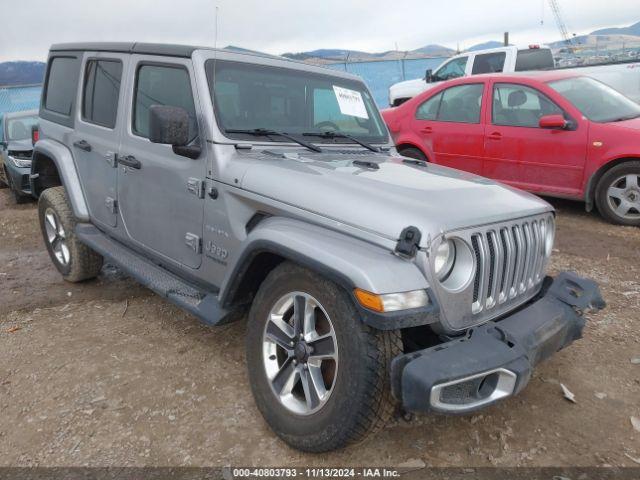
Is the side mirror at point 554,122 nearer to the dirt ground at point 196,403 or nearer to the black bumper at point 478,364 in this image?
the dirt ground at point 196,403

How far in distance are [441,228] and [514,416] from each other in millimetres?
1250

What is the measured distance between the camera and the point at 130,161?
3.62m

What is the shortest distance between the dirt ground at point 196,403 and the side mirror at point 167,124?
141 cm

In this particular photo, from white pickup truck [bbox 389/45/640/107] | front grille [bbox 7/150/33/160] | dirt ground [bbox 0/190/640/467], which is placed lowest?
dirt ground [bbox 0/190/640/467]

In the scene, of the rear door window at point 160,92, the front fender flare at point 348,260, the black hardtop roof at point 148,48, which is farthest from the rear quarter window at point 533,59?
the front fender flare at point 348,260

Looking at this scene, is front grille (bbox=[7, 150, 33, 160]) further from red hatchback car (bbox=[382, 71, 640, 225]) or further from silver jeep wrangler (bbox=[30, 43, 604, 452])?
red hatchback car (bbox=[382, 71, 640, 225])

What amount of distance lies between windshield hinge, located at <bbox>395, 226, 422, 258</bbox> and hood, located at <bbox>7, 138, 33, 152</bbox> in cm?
880

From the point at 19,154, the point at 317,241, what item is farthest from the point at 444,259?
the point at 19,154

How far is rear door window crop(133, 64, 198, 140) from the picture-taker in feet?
10.6

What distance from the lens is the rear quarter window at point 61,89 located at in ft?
14.7

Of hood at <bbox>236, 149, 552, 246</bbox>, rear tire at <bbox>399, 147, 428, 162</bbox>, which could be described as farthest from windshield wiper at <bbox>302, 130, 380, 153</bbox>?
rear tire at <bbox>399, 147, 428, 162</bbox>

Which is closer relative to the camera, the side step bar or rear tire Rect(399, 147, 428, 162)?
the side step bar

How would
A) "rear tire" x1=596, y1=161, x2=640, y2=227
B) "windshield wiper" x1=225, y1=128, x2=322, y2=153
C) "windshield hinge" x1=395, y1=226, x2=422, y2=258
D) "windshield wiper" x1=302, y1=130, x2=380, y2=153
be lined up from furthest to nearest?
"rear tire" x1=596, y1=161, x2=640, y2=227, "windshield wiper" x1=302, y1=130, x2=380, y2=153, "windshield wiper" x1=225, y1=128, x2=322, y2=153, "windshield hinge" x1=395, y1=226, x2=422, y2=258

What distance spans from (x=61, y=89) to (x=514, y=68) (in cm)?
949
